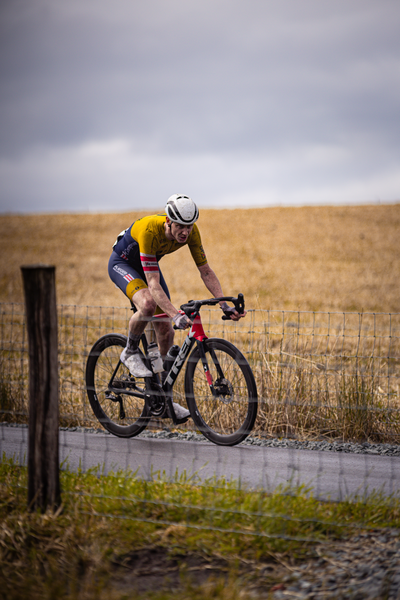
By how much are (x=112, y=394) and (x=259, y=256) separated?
25134 millimetres

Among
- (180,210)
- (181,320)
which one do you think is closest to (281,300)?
(180,210)

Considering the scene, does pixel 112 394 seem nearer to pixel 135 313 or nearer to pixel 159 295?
pixel 135 313

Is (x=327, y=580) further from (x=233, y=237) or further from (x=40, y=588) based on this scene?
(x=233, y=237)

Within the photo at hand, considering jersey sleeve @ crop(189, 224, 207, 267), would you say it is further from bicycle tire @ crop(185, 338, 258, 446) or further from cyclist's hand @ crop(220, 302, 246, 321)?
bicycle tire @ crop(185, 338, 258, 446)

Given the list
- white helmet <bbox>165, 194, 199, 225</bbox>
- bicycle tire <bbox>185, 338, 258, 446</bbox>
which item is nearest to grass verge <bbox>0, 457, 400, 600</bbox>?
bicycle tire <bbox>185, 338, 258, 446</bbox>

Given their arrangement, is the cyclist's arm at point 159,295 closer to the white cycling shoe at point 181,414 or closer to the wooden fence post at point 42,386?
Result: the white cycling shoe at point 181,414

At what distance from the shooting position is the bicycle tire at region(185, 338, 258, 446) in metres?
4.79

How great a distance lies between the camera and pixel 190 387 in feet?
16.6

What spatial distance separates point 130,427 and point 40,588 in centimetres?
265

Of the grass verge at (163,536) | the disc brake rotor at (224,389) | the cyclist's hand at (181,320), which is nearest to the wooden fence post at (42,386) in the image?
the grass verge at (163,536)

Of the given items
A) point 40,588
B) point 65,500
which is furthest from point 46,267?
point 40,588

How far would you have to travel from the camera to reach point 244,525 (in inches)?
138

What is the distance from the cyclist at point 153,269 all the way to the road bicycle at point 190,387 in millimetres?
133

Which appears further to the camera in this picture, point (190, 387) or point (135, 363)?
point (135, 363)
